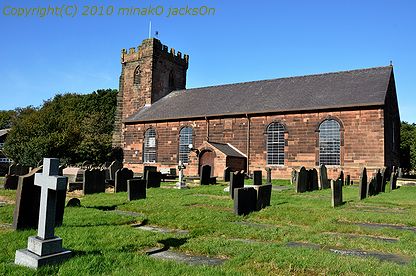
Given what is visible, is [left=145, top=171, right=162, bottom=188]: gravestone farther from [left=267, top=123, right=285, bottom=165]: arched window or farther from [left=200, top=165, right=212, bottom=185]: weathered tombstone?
[left=267, top=123, right=285, bottom=165]: arched window

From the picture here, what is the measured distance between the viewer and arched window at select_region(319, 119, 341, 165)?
24.4m

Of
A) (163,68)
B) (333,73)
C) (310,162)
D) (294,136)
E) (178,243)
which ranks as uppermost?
(163,68)

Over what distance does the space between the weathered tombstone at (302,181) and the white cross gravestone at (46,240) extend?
41.0ft

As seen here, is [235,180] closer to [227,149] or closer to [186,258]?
[186,258]

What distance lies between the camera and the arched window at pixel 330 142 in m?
24.4

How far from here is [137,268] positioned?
14.6 feet

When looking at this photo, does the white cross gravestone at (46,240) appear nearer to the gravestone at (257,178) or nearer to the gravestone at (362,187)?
the gravestone at (362,187)

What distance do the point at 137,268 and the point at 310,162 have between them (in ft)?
73.2

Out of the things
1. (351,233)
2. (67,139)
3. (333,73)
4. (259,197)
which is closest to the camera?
(351,233)

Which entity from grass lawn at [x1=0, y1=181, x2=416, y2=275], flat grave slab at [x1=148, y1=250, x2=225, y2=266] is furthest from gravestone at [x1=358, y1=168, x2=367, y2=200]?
flat grave slab at [x1=148, y1=250, x2=225, y2=266]

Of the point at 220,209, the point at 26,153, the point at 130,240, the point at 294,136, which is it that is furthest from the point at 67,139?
the point at 130,240

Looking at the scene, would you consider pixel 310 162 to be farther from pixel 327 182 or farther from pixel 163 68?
pixel 163 68

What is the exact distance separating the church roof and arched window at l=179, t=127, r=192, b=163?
1286 millimetres

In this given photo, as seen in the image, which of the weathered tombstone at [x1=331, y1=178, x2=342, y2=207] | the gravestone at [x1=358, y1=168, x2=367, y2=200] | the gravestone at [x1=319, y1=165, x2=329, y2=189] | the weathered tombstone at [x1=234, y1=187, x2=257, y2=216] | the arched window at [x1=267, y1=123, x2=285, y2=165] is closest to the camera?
the weathered tombstone at [x1=234, y1=187, x2=257, y2=216]
